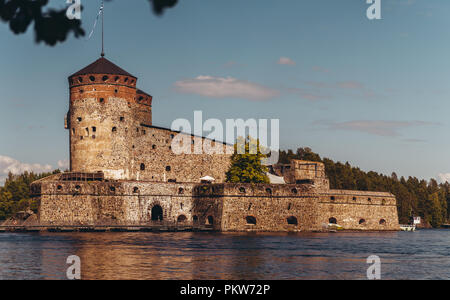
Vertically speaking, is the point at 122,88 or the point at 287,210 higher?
the point at 122,88

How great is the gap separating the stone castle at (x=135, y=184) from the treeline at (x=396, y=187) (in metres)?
26.9

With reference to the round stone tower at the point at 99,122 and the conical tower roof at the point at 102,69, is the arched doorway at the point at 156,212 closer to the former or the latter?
the round stone tower at the point at 99,122

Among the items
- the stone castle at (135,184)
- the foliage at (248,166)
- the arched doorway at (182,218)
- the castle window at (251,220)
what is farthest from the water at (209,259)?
the foliage at (248,166)

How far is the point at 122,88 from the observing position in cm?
5672

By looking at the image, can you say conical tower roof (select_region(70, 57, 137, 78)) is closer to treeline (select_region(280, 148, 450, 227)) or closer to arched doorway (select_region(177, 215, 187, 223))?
arched doorway (select_region(177, 215, 187, 223))

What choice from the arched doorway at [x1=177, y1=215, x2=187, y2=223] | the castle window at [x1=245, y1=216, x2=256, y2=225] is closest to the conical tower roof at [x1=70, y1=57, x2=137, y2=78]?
the arched doorway at [x1=177, y1=215, x2=187, y2=223]

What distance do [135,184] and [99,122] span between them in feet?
23.4

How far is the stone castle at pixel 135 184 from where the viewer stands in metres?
51.3

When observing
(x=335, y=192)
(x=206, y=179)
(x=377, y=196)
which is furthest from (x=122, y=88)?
(x=377, y=196)

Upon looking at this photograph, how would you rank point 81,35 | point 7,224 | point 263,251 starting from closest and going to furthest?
1. point 81,35
2. point 263,251
3. point 7,224

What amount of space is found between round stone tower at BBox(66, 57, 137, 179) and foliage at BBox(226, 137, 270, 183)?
34.4 ft

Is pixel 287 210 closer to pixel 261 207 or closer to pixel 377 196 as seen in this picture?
pixel 261 207

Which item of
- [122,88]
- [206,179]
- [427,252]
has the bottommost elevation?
[427,252]
